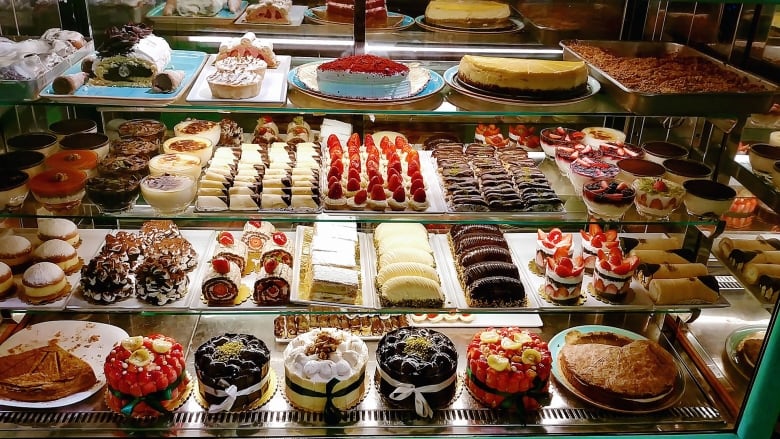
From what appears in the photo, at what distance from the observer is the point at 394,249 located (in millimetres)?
3426

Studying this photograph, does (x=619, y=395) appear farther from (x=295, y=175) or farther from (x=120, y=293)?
(x=120, y=293)

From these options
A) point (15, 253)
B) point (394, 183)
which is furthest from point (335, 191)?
point (15, 253)

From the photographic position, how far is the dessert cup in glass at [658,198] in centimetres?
303

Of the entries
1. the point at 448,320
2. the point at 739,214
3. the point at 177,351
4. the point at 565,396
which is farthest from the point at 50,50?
the point at 739,214

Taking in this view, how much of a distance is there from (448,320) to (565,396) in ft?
2.66

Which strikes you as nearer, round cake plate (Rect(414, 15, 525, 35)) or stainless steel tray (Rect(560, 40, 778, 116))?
stainless steel tray (Rect(560, 40, 778, 116))

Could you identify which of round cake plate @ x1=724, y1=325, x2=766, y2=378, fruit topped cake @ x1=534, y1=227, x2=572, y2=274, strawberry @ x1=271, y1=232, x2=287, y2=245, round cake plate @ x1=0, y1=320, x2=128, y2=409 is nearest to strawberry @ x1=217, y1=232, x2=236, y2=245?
strawberry @ x1=271, y1=232, x2=287, y2=245

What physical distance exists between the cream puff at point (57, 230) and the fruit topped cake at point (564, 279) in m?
2.33

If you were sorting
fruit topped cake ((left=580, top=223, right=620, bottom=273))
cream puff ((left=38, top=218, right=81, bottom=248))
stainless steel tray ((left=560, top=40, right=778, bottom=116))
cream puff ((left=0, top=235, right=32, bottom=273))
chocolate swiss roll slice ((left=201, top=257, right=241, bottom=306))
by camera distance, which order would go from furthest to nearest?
fruit topped cake ((left=580, top=223, right=620, bottom=273)) → cream puff ((left=38, top=218, right=81, bottom=248)) → cream puff ((left=0, top=235, right=32, bottom=273)) → chocolate swiss roll slice ((left=201, top=257, right=241, bottom=306)) → stainless steel tray ((left=560, top=40, right=778, bottom=116))

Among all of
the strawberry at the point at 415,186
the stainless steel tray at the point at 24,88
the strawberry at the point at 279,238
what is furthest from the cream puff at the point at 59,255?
the strawberry at the point at 415,186

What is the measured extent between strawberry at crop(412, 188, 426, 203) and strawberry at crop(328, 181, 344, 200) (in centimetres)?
32

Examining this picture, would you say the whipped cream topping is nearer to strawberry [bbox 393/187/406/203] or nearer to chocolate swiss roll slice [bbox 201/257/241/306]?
chocolate swiss roll slice [bbox 201/257/241/306]

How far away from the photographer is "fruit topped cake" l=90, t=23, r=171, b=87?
2.80 m

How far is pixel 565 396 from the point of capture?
3363 millimetres
